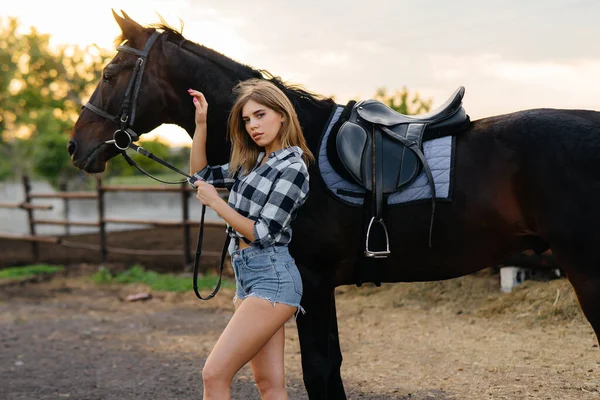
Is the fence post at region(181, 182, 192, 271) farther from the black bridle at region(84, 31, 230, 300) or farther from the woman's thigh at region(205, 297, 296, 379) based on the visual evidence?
the woman's thigh at region(205, 297, 296, 379)

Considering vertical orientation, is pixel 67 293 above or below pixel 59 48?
below

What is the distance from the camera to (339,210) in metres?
2.70

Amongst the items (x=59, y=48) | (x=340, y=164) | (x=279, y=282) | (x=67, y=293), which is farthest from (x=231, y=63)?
(x=59, y=48)

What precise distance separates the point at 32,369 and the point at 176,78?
294 cm

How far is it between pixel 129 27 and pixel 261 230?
5.22 feet

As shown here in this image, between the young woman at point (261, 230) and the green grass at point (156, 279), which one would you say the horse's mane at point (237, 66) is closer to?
the young woman at point (261, 230)

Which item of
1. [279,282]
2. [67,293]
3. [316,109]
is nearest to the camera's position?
[279,282]

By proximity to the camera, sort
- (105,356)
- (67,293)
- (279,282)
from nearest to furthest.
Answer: (279,282) → (105,356) → (67,293)

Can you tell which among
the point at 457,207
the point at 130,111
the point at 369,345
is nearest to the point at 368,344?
the point at 369,345

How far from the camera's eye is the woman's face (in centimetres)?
224

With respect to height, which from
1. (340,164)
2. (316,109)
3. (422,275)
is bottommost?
(422,275)

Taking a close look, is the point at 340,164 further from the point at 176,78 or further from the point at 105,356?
the point at 105,356

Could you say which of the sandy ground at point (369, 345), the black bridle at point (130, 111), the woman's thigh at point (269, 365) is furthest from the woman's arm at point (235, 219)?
the sandy ground at point (369, 345)

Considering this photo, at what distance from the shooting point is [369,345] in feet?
16.8
